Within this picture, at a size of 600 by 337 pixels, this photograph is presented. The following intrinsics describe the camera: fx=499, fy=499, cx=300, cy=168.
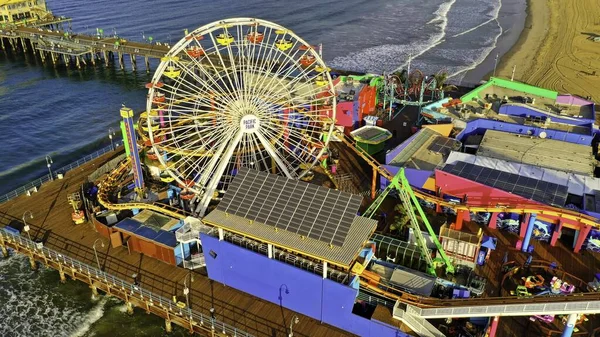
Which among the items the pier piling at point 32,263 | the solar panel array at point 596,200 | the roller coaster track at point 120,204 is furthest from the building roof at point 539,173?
the pier piling at point 32,263

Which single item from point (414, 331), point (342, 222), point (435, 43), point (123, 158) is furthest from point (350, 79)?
point (435, 43)

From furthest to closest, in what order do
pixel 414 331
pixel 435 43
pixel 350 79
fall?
pixel 435 43 < pixel 350 79 < pixel 414 331

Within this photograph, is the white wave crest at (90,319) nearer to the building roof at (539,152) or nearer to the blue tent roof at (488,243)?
the blue tent roof at (488,243)

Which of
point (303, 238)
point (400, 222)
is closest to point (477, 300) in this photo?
point (400, 222)

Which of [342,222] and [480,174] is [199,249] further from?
[480,174]

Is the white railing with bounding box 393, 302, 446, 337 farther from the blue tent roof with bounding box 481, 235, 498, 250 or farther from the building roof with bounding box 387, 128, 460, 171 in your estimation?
the building roof with bounding box 387, 128, 460, 171

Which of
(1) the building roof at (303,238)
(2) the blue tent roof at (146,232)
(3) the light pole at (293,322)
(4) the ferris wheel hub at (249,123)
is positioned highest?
(4) the ferris wheel hub at (249,123)
